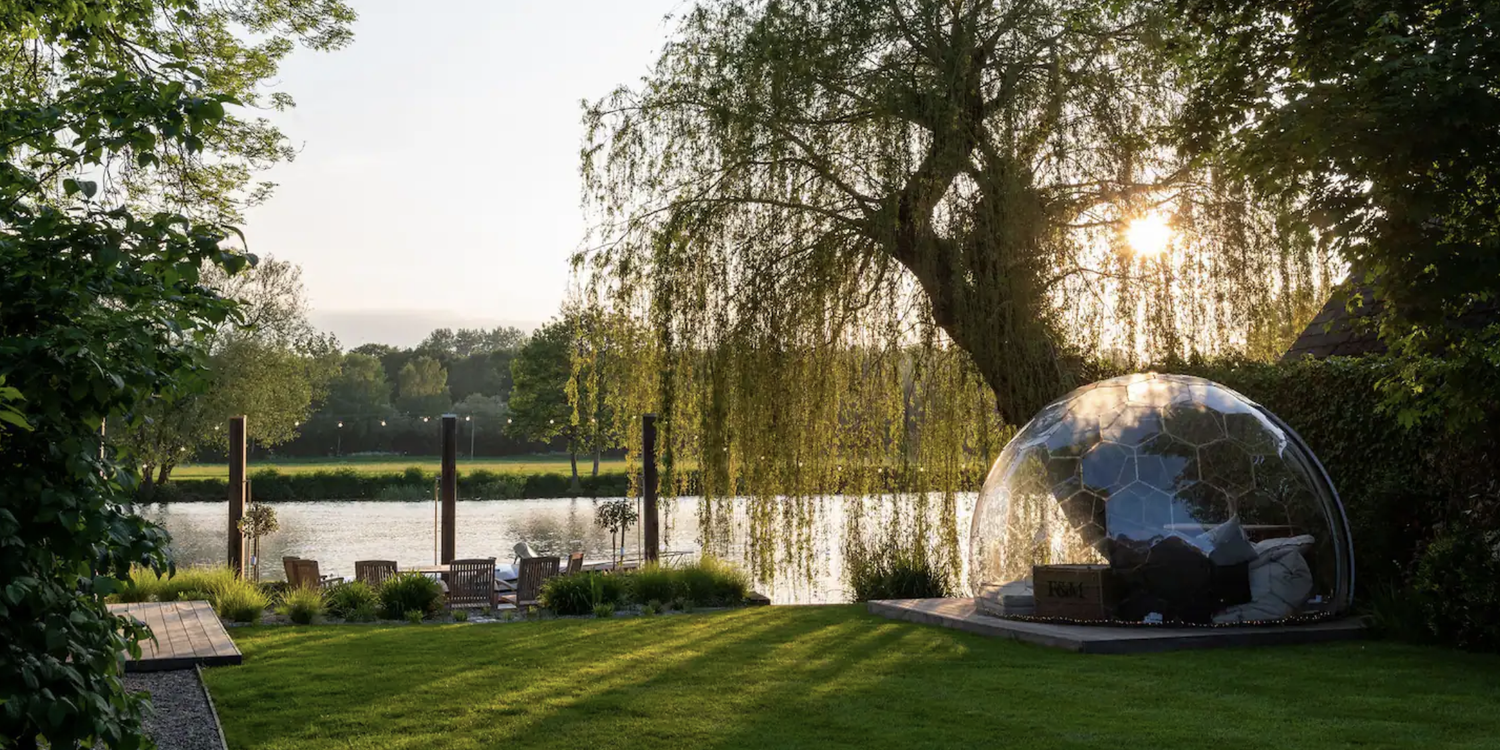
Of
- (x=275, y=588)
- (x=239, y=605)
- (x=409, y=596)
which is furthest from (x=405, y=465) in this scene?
(x=239, y=605)

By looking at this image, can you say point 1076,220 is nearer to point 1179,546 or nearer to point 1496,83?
point 1179,546

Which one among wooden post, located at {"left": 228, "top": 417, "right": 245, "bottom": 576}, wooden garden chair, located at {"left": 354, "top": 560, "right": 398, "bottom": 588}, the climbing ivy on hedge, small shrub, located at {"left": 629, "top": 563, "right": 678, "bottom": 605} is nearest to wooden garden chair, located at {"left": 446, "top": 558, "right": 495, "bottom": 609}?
wooden garden chair, located at {"left": 354, "top": 560, "right": 398, "bottom": 588}

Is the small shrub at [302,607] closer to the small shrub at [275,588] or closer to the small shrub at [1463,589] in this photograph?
the small shrub at [275,588]

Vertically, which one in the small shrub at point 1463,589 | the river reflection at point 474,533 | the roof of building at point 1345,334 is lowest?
the river reflection at point 474,533

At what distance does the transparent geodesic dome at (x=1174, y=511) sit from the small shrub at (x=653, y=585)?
4324mm

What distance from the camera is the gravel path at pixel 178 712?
6.84 metres

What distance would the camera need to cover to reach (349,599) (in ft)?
44.7

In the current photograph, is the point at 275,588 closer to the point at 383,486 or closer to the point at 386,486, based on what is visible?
the point at 386,486

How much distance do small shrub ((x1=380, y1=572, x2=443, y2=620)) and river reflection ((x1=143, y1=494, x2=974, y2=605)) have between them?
2747mm

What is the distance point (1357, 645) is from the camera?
9.87 m

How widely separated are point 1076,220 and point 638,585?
20.2 ft

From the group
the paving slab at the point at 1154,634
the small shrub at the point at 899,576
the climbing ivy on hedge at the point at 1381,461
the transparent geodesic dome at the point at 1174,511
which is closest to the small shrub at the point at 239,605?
the small shrub at the point at 899,576

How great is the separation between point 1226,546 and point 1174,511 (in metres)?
0.47

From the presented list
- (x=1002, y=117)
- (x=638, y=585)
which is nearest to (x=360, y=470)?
(x=638, y=585)
